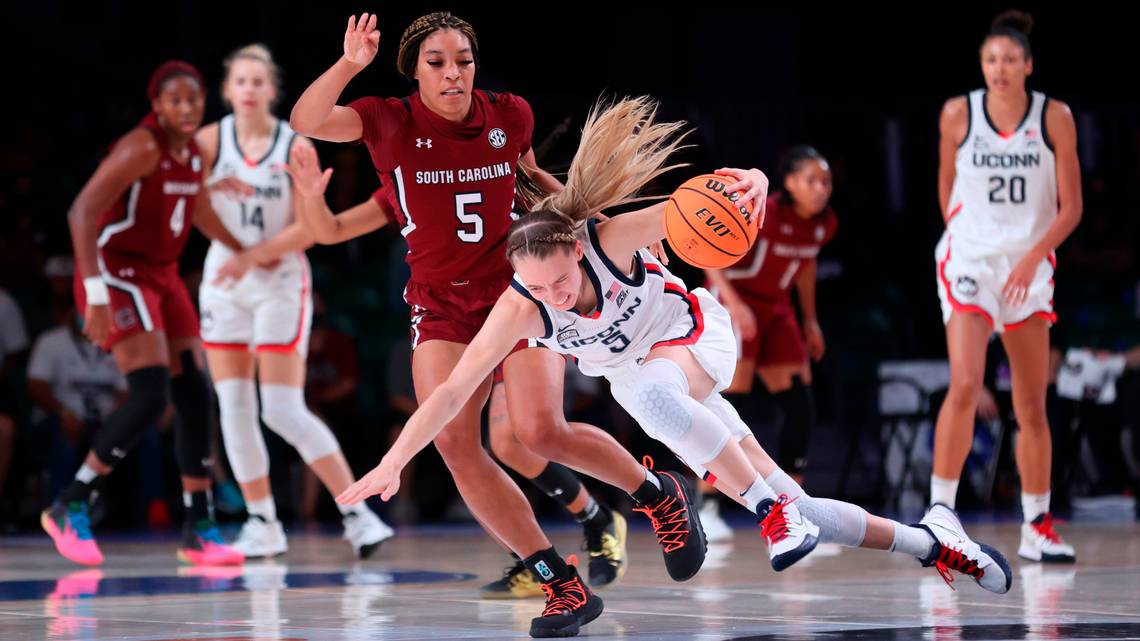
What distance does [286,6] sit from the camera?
13.2 m

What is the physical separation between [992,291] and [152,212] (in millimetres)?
3541

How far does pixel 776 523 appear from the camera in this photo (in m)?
4.24

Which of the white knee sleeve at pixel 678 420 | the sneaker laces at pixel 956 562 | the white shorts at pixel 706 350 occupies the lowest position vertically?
the sneaker laces at pixel 956 562

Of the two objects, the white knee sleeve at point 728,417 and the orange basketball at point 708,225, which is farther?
the white knee sleeve at point 728,417

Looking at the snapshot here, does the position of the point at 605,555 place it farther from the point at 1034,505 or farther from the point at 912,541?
the point at 1034,505

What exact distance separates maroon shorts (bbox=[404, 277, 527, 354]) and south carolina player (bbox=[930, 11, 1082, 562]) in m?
2.26

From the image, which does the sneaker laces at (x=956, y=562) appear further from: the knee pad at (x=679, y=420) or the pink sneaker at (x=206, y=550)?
the pink sneaker at (x=206, y=550)

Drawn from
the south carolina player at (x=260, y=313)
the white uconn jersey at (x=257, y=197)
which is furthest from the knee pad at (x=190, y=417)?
the white uconn jersey at (x=257, y=197)

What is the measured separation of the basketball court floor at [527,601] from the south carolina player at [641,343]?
251 mm

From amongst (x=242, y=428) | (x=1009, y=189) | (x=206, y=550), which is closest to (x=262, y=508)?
(x=242, y=428)

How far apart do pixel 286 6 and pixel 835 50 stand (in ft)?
15.9

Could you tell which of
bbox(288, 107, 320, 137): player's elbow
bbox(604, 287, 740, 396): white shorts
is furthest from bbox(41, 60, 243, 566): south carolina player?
bbox(604, 287, 740, 396): white shorts

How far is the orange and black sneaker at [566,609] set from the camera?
431 cm

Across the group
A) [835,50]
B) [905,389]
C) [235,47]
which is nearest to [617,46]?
[835,50]
